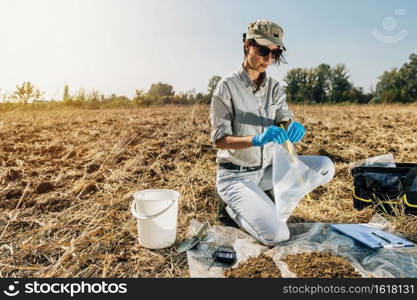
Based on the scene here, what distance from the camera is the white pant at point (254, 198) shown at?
1.97m

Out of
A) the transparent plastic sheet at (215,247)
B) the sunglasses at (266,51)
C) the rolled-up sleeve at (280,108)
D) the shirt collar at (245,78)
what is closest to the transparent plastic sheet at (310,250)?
A: the transparent plastic sheet at (215,247)

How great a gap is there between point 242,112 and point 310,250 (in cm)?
88

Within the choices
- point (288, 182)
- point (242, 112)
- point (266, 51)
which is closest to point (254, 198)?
point (288, 182)

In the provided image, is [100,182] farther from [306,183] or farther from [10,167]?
[306,183]

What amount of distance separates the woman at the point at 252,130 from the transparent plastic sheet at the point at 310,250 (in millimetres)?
87

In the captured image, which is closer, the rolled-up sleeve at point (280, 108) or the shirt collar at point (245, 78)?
the shirt collar at point (245, 78)

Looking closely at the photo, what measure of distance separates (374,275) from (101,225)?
5.11 ft

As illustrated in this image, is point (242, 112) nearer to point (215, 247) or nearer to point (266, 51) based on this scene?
point (266, 51)

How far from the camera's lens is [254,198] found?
2.07 metres

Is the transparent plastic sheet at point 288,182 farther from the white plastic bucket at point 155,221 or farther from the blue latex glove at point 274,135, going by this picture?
the white plastic bucket at point 155,221

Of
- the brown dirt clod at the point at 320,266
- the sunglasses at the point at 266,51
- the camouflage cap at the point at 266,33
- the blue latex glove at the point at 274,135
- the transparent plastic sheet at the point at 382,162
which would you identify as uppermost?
the camouflage cap at the point at 266,33

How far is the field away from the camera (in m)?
1.88

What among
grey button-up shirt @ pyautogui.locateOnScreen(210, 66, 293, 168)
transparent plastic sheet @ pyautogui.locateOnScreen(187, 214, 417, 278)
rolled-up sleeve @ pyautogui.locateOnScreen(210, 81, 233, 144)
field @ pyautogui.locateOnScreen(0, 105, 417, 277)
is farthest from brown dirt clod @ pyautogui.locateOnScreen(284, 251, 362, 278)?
rolled-up sleeve @ pyautogui.locateOnScreen(210, 81, 233, 144)

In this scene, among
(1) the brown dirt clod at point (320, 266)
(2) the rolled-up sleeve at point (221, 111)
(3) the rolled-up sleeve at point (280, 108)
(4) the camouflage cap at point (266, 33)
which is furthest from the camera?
(3) the rolled-up sleeve at point (280, 108)
